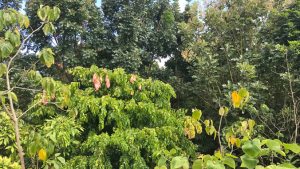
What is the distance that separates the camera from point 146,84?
3984mm

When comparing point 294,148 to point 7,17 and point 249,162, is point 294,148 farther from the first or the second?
point 7,17

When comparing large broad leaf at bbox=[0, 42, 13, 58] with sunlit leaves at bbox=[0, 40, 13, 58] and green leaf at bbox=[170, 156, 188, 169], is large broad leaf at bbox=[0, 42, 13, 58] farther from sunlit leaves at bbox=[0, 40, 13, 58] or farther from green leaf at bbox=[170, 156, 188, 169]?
green leaf at bbox=[170, 156, 188, 169]

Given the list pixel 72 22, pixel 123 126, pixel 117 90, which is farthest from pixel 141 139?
pixel 72 22

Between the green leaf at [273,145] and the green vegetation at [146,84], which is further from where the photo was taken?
the green vegetation at [146,84]

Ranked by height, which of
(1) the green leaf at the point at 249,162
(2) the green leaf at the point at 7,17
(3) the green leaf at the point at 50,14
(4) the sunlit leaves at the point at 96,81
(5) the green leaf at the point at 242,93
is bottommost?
(1) the green leaf at the point at 249,162

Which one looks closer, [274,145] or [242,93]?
[274,145]

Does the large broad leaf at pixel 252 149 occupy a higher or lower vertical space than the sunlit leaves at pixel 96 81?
lower

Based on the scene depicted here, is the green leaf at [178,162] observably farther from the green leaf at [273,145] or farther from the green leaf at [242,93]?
the green leaf at [242,93]

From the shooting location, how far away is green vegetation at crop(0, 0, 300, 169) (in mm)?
1849

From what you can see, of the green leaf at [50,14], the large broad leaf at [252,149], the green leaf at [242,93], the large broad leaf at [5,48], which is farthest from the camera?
the green leaf at [50,14]

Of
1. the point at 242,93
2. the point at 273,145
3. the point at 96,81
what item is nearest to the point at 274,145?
the point at 273,145

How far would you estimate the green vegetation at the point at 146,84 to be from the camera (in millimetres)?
1849

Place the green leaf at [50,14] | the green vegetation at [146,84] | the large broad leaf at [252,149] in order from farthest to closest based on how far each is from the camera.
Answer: the green vegetation at [146,84]
the green leaf at [50,14]
the large broad leaf at [252,149]

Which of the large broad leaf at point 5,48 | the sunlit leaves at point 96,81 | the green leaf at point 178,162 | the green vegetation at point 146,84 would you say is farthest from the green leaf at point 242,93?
the sunlit leaves at point 96,81
